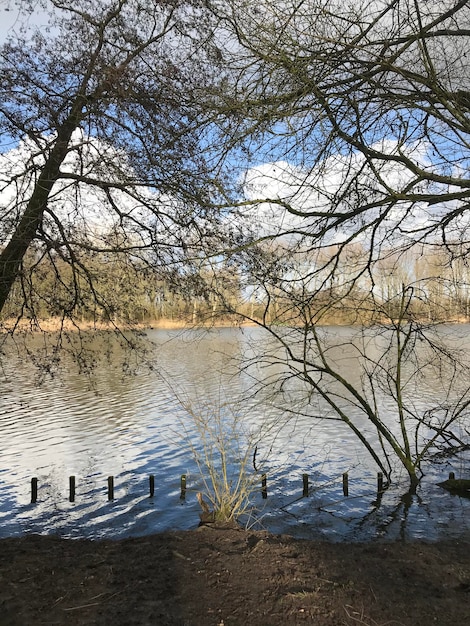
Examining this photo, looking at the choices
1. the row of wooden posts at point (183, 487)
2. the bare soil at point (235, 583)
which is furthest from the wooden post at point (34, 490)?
the bare soil at point (235, 583)

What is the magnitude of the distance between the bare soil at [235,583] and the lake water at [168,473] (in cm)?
126

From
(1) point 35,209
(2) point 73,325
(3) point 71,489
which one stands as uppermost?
(1) point 35,209

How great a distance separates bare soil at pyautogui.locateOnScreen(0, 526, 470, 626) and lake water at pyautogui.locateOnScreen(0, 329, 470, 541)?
1264 mm

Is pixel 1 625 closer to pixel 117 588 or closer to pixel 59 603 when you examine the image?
pixel 59 603

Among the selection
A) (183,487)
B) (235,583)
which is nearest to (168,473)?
(183,487)

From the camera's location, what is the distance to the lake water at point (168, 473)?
6.65 m

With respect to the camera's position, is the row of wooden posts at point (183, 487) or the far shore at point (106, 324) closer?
the far shore at point (106, 324)

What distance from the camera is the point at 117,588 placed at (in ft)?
12.4

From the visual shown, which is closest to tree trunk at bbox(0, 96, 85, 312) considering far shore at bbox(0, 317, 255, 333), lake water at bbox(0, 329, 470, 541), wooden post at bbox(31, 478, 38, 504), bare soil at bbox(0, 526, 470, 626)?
far shore at bbox(0, 317, 255, 333)

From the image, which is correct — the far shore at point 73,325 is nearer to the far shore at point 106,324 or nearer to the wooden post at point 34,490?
the far shore at point 106,324

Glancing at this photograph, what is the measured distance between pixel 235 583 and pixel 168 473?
564cm

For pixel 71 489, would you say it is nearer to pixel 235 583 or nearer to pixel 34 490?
pixel 34 490

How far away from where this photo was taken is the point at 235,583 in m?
3.69

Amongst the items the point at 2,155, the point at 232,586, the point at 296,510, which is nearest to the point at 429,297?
the point at 296,510
